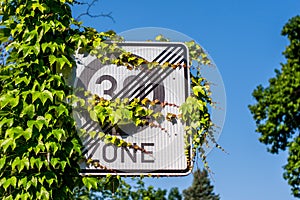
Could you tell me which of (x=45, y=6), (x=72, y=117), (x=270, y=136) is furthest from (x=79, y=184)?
(x=270, y=136)

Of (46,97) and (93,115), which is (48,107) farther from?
(93,115)

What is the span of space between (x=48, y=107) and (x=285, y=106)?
18.7 metres

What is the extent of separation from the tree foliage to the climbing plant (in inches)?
692

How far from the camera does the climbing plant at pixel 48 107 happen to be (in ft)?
10.7

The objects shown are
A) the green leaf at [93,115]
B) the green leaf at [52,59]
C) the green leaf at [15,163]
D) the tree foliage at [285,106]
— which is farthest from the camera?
the tree foliage at [285,106]

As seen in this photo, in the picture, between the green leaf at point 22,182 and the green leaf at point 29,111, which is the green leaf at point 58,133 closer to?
the green leaf at point 29,111

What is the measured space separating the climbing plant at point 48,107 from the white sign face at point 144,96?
44 mm

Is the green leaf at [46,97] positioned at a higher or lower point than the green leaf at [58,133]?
higher

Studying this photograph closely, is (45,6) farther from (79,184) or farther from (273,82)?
(273,82)

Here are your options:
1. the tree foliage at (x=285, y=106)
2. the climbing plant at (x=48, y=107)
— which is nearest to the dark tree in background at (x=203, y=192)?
the tree foliage at (x=285, y=106)

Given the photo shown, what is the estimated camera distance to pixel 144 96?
3184 millimetres

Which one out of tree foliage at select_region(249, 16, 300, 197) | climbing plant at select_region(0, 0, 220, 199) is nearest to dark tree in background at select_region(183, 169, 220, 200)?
tree foliage at select_region(249, 16, 300, 197)

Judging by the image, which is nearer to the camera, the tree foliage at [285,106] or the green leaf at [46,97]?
the green leaf at [46,97]

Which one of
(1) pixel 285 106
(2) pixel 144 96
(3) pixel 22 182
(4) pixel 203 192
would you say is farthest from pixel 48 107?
(4) pixel 203 192
